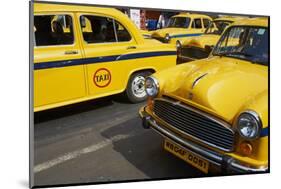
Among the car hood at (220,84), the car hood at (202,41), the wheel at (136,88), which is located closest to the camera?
the car hood at (220,84)

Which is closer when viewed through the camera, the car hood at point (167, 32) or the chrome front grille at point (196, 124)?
the chrome front grille at point (196, 124)

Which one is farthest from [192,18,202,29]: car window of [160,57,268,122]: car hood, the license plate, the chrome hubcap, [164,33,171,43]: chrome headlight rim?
the license plate

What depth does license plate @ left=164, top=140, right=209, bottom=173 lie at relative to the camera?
232cm

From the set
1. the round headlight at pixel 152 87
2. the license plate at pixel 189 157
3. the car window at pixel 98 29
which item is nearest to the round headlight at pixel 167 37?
the car window at pixel 98 29

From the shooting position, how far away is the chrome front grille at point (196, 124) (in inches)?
83.2

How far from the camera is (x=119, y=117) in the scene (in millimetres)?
3119

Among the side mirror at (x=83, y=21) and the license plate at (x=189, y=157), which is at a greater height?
the side mirror at (x=83, y=21)

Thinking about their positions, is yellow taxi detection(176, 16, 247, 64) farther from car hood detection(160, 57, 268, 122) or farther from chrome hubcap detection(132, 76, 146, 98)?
chrome hubcap detection(132, 76, 146, 98)

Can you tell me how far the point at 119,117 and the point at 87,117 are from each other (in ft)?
1.07

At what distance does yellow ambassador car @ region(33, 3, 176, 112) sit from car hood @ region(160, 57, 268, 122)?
0.60 m

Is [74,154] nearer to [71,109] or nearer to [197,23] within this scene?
[71,109]

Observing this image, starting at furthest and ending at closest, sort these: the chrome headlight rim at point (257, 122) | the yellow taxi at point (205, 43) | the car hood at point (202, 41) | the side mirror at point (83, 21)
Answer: the car hood at point (202, 41), the yellow taxi at point (205, 43), the side mirror at point (83, 21), the chrome headlight rim at point (257, 122)

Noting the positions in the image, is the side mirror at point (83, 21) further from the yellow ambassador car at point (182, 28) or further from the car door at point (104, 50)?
the yellow ambassador car at point (182, 28)

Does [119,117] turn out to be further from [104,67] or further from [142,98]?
[104,67]
